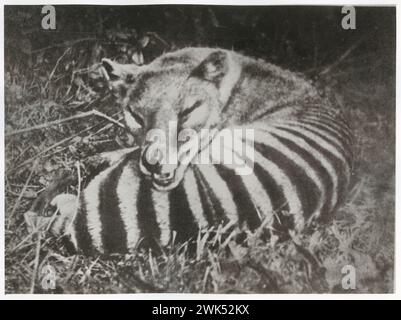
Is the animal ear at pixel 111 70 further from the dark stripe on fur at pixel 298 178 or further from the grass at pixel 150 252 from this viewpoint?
the dark stripe on fur at pixel 298 178

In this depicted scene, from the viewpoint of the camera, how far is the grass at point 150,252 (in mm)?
1402

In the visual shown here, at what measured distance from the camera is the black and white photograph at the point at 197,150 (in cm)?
140

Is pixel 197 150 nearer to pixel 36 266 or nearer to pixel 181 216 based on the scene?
pixel 181 216

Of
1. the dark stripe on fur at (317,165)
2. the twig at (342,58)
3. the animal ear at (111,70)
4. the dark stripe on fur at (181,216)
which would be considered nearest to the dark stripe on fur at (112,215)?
the dark stripe on fur at (181,216)

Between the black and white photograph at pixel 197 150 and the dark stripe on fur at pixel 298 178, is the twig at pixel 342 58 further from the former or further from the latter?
the dark stripe on fur at pixel 298 178

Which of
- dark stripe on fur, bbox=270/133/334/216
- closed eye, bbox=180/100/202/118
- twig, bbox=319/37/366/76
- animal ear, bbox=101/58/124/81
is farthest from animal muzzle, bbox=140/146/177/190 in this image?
twig, bbox=319/37/366/76

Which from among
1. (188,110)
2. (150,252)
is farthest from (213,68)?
(150,252)

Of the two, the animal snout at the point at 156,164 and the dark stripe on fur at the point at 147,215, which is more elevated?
the animal snout at the point at 156,164

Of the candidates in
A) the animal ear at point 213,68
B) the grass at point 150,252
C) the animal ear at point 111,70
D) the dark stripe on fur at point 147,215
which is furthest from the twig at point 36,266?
the animal ear at point 213,68

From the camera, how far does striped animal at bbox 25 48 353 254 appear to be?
4.61 feet

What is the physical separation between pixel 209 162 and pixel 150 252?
1.13 feet

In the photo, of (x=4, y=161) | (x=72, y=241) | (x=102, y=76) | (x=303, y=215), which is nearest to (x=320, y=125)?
(x=303, y=215)

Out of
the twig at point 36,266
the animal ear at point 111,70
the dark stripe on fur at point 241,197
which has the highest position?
the animal ear at point 111,70

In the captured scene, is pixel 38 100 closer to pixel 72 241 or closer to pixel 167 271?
pixel 72 241
